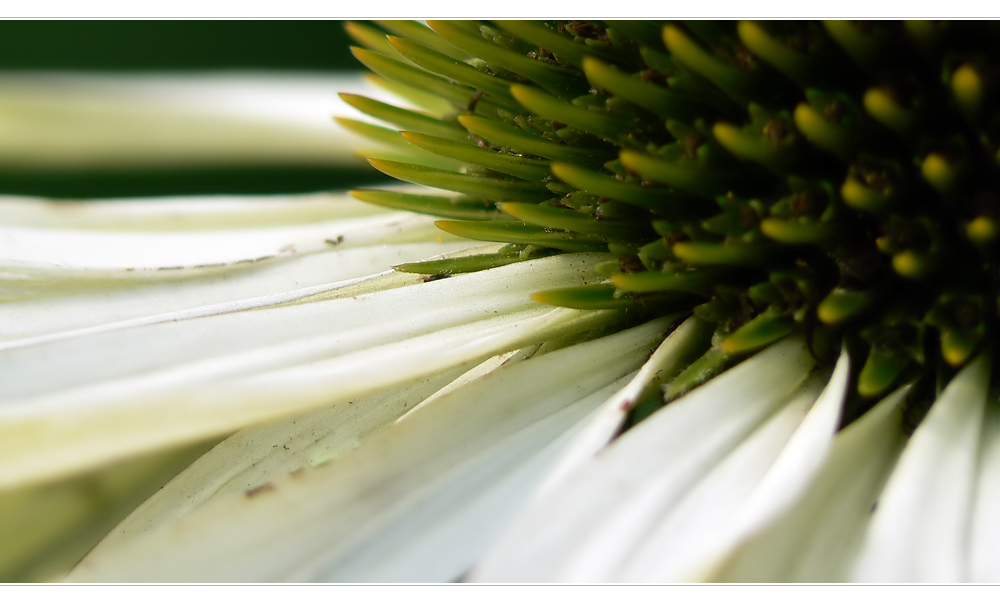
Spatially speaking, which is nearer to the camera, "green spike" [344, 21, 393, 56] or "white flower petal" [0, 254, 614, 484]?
"white flower petal" [0, 254, 614, 484]

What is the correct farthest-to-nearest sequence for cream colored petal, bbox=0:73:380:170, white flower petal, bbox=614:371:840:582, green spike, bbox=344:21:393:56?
cream colored petal, bbox=0:73:380:170 < green spike, bbox=344:21:393:56 < white flower petal, bbox=614:371:840:582

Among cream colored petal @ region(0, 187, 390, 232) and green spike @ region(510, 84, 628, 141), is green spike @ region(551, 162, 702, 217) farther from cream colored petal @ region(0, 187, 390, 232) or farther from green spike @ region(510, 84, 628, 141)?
cream colored petal @ region(0, 187, 390, 232)

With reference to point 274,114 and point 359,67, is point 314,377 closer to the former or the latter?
point 274,114

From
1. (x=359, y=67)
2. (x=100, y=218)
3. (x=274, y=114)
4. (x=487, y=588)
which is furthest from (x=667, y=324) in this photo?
(x=359, y=67)

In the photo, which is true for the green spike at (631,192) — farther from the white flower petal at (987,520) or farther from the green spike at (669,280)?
the white flower petal at (987,520)

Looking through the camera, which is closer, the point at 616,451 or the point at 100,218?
the point at 616,451

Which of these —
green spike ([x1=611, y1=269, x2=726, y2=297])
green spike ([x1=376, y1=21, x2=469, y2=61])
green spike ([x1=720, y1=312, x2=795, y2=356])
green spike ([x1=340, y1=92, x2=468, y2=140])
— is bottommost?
green spike ([x1=720, y1=312, x2=795, y2=356])

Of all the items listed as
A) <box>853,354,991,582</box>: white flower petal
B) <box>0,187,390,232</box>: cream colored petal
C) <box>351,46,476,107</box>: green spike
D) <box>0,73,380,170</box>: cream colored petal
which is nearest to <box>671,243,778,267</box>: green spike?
<box>853,354,991,582</box>: white flower petal

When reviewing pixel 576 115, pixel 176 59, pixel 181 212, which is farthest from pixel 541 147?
pixel 176 59

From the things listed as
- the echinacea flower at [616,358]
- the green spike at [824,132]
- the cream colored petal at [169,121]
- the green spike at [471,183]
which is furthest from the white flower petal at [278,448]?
the cream colored petal at [169,121]
